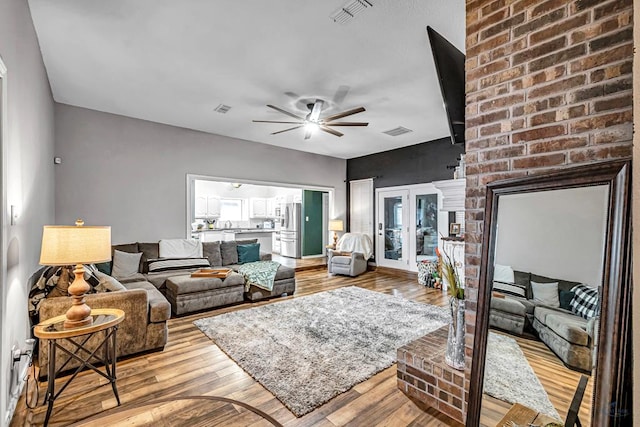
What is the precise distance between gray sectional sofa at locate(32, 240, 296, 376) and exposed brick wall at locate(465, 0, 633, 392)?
105 inches

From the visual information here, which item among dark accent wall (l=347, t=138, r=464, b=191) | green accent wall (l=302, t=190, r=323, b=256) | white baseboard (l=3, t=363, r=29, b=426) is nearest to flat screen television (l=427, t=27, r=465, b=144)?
white baseboard (l=3, t=363, r=29, b=426)

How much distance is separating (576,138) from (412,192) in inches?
211

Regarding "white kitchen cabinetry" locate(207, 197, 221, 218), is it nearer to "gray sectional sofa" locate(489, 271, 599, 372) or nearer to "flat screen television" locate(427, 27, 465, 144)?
"flat screen television" locate(427, 27, 465, 144)

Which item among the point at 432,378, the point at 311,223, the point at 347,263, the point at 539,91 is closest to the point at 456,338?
the point at 432,378

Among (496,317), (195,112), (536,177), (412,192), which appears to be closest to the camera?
(536,177)

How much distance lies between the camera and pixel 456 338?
74.8 inches

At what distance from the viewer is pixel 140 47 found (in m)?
2.79

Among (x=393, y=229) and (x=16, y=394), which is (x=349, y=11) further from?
(x=393, y=229)

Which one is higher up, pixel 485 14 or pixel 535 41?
pixel 485 14

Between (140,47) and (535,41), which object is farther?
(140,47)

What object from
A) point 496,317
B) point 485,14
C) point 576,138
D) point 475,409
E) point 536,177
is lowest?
Result: point 475,409

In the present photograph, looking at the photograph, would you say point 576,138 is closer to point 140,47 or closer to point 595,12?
point 595,12

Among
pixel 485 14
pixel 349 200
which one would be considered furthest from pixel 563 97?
pixel 349 200

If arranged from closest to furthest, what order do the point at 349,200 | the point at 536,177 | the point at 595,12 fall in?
the point at 595,12, the point at 536,177, the point at 349,200
